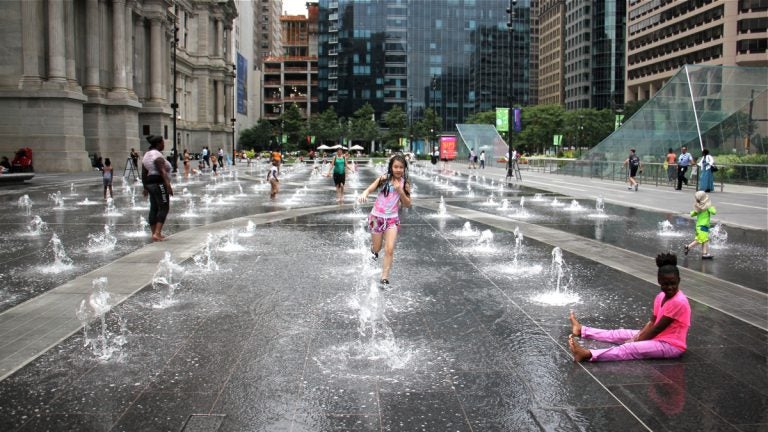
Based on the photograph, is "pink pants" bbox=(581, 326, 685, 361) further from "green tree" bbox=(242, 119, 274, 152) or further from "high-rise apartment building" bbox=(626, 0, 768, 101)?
"green tree" bbox=(242, 119, 274, 152)

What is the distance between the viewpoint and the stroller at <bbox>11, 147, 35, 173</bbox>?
36.0 meters

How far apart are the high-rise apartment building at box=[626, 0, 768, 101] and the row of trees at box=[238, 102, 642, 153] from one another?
28.5ft

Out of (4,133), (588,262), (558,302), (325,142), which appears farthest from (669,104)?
(325,142)

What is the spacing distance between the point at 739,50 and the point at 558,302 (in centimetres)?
8790

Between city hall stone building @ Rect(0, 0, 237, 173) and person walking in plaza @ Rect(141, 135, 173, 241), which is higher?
city hall stone building @ Rect(0, 0, 237, 173)

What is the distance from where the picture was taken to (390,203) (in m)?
8.84

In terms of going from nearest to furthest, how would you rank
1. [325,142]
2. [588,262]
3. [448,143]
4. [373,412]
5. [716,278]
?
A: 1. [373,412]
2. [716,278]
3. [588,262]
4. [448,143]
5. [325,142]

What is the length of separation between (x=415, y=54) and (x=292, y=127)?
4438 cm

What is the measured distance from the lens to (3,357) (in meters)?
5.77

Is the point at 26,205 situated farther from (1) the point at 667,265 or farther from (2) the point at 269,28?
(2) the point at 269,28

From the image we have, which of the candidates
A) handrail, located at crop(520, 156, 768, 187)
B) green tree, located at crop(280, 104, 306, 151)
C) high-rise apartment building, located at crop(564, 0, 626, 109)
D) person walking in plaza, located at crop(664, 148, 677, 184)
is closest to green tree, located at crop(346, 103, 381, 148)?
green tree, located at crop(280, 104, 306, 151)

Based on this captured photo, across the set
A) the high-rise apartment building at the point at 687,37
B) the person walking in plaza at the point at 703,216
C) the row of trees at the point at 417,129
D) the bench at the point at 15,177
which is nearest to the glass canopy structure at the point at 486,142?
the row of trees at the point at 417,129

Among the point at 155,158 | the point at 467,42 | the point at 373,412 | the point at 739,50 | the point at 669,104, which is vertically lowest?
the point at 373,412

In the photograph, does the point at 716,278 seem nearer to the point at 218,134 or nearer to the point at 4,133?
the point at 4,133
